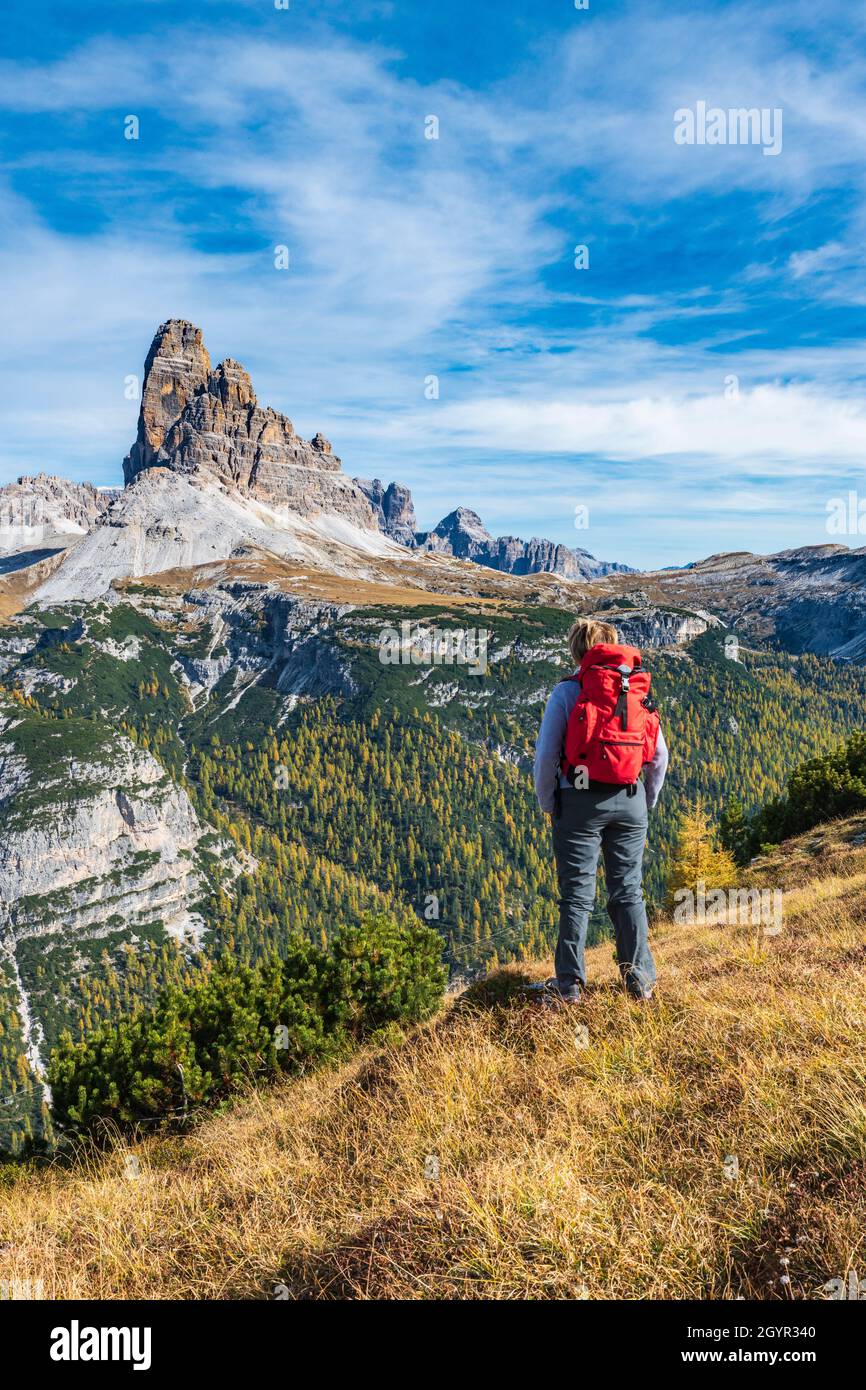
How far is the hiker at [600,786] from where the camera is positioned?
7.54m

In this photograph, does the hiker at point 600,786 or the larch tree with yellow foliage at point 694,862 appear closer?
the hiker at point 600,786

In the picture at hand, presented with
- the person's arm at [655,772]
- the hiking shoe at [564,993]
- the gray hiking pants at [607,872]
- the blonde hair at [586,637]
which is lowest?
the hiking shoe at [564,993]

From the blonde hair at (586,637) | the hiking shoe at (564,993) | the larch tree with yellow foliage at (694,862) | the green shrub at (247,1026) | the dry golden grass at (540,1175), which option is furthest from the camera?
the larch tree with yellow foliage at (694,862)

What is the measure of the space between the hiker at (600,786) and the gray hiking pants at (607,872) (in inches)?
0.4

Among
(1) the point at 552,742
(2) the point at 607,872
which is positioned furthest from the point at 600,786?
(2) the point at 607,872

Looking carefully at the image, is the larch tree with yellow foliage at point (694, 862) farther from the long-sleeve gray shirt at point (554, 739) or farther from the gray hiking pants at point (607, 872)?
the long-sleeve gray shirt at point (554, 739)

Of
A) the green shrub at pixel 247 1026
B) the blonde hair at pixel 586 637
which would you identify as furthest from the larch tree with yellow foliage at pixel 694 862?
the blonde hair at pixel 586 637

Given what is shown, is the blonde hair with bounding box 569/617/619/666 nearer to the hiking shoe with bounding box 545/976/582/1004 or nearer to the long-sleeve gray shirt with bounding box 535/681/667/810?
the long-sleeve gray shirt with bounding box 535/681/667/810

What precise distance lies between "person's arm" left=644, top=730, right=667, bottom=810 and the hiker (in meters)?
0.01

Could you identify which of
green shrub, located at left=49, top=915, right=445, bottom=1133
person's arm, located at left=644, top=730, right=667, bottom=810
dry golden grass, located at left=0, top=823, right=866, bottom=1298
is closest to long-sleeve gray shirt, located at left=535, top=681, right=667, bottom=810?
person's arm, located at left=644, top=730, right=667, bottom=810

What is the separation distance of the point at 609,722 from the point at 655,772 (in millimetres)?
1219

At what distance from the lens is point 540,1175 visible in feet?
15.2
